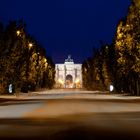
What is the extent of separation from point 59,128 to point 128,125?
309cm

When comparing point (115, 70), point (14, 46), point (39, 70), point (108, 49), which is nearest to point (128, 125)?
point (14, 46)

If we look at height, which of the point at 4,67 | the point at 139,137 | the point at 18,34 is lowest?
the point at 139,137

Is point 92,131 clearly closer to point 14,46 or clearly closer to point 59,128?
point 59,128

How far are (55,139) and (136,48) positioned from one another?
164 feet

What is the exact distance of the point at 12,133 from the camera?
19.4 meters

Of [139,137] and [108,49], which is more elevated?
[108,49]

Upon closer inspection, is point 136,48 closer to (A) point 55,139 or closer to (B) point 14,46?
(B) point 14,46

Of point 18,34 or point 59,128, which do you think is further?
point 18,34

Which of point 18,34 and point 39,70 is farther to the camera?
point 39,70

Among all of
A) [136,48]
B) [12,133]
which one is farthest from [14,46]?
[12,133]

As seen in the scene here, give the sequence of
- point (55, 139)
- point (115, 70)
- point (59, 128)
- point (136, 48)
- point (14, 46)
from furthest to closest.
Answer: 1. point (115, 70)
2. point (14, 46)
3. point (136, 48)
4. point (59, 128)
5. point (55, 139)

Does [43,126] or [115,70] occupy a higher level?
[115,70]

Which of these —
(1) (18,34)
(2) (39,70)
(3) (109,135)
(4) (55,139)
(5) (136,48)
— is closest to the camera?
(4) (55,139)

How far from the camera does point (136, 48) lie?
6612 centimetres
